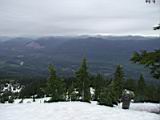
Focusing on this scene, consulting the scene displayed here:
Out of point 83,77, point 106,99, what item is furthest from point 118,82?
point 106,99

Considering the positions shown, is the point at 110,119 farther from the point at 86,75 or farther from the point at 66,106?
the point at 86,75

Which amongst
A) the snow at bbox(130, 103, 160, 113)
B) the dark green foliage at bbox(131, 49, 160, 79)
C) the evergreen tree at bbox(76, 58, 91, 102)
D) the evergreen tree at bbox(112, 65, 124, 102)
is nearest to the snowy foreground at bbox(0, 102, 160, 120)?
the dark green foliage at bbox(131, 49, 160, 79)

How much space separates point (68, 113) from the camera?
2028 centimetres

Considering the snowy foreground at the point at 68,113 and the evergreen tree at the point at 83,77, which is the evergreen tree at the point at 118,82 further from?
the snowy foreground at the point at 68,113

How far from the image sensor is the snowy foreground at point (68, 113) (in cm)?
1939

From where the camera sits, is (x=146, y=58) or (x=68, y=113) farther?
(x=68, y=113)

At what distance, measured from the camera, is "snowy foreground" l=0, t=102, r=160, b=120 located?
63.6ft

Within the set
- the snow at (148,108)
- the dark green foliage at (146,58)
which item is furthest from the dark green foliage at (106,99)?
the dark green foliage at (146,58)

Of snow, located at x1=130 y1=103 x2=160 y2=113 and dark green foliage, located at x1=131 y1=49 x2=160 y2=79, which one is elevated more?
dark green foliage, located at x1=131 y1=49 x2=160 y2=79

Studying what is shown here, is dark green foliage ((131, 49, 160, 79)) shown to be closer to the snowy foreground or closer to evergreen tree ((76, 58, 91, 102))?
the snowy foreground

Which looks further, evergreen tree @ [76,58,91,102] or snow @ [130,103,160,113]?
evergreen tree @ [76,58,91,102]

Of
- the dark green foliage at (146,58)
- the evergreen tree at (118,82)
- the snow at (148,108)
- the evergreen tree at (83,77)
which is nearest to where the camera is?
the dark green foliage at (146,58)

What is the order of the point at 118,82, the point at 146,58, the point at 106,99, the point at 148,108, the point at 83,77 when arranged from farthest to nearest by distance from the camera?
the point at 118,82
the point at 83,77
the point at 106,99
the point at 148,108
the point at 146,58

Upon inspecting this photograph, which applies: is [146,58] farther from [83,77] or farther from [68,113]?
[83,77]
